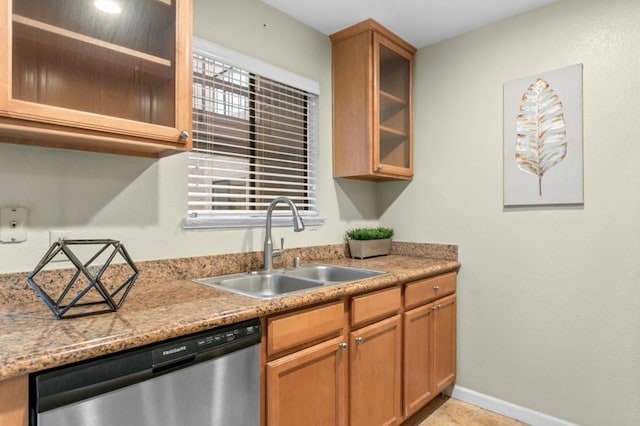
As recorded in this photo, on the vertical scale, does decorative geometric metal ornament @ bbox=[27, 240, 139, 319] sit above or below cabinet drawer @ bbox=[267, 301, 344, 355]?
above

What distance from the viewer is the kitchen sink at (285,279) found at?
5.89ft

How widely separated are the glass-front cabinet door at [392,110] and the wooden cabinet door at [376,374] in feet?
3.38

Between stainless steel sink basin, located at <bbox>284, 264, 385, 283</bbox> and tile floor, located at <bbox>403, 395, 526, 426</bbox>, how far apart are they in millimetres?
932

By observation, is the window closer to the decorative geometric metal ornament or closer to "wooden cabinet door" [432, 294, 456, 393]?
the decorative geometric metal ornament

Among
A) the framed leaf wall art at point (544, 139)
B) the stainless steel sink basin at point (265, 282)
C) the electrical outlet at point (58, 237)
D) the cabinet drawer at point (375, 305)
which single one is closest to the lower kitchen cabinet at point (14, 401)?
the electrical outlet at point (58, 237)

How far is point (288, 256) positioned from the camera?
224 centimetres

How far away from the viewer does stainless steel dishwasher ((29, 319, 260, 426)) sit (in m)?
0.89

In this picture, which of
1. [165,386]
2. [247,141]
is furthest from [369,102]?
[165,386]

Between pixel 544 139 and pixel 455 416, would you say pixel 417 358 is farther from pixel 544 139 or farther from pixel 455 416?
pixel 544 139

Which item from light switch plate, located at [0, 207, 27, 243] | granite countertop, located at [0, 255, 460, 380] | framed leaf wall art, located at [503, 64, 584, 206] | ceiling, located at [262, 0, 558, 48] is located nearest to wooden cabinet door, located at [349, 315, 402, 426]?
granite countertop, located at [0, 255, 460, 380]

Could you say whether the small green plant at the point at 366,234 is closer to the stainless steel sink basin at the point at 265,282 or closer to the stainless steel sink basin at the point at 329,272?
the stainless steel sink basin at the point at 329,272

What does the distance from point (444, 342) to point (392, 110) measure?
1.55 m

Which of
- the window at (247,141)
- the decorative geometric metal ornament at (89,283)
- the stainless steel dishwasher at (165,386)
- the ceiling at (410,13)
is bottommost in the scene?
the stainless steel dishwasher at (165,386)

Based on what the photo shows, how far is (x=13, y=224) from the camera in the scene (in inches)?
52.2
